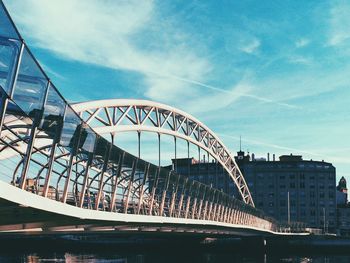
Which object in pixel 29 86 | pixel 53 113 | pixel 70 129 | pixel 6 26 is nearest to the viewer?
pixel 6 26

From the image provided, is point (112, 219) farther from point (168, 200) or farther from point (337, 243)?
point (337, 243)

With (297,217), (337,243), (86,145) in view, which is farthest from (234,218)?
(297,217)

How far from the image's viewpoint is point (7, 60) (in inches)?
666

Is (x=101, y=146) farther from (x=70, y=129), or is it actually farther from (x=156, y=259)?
(x=156, y=259)

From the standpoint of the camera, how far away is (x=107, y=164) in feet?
101

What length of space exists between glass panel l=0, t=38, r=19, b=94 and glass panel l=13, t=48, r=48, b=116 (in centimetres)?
44

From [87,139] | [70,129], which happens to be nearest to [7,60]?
[70,129]

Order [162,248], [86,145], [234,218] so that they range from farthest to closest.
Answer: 1. [162,248]
2. [234,218]
3. [86,145]

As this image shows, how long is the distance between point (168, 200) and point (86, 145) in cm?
2588

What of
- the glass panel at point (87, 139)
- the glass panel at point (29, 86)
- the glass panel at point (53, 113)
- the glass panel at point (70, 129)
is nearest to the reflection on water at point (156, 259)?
the glass panel at point (87, 139)

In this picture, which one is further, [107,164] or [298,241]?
[298,241]

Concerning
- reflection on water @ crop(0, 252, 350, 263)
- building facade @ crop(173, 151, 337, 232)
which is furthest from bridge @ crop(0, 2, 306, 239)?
building facade @ crop(173, 151, 337, 232)

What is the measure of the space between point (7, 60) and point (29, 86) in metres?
1.84

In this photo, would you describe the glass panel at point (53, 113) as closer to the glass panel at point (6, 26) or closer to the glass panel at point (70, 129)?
the glass panel at point (70, 129)
